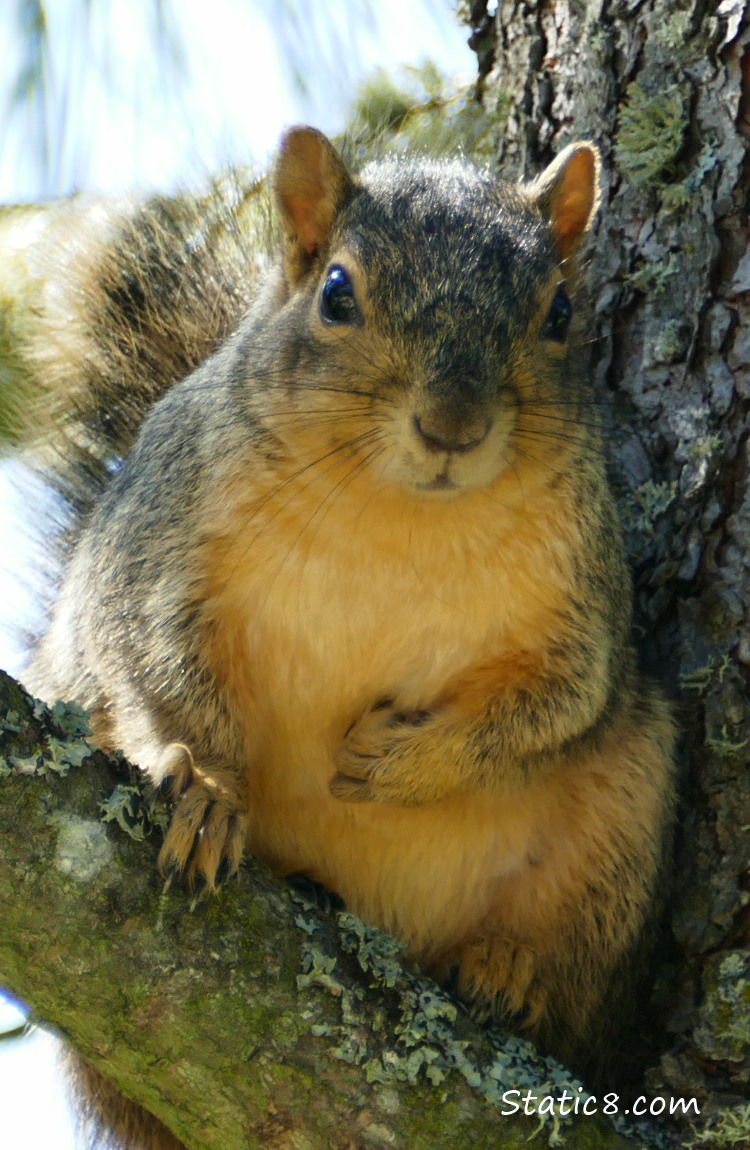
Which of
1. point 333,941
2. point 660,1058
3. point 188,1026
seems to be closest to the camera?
point 188,1026

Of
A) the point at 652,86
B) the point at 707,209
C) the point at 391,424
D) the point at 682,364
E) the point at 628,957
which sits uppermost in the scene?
the point at 391,424

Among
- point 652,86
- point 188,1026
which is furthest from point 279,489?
point 652,86

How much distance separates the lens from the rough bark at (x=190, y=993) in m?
1.74

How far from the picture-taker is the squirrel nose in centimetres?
192

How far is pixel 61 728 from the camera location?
Answer: 5.95ft

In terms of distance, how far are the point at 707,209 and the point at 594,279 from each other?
0.95ft

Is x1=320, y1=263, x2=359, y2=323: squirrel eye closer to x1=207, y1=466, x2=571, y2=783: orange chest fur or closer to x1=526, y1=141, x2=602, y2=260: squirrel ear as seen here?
x1=207, y1=466, x2=571, y2=783: orange chest fur

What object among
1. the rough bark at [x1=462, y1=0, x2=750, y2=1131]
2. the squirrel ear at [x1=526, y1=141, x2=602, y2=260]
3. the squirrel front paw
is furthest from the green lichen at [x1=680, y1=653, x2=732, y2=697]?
the squirrel ear at [x1=526, y1=141, x2=602, y2=260]

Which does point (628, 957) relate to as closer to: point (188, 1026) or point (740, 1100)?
point (740, 1100)

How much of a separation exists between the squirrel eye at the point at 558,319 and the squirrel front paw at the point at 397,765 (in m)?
0.71

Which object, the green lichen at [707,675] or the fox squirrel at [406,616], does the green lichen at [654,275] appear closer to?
the fox squirrel at [406,616]

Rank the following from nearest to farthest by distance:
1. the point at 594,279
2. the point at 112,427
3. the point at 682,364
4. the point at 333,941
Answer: the point at 333,941
the point at 682,364
the point at 594,279
the point at 112,427

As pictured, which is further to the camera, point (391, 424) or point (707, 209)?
point (707, 209)

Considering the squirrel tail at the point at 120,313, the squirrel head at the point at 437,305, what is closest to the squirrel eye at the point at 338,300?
the squirrel head at the point at 437,305
